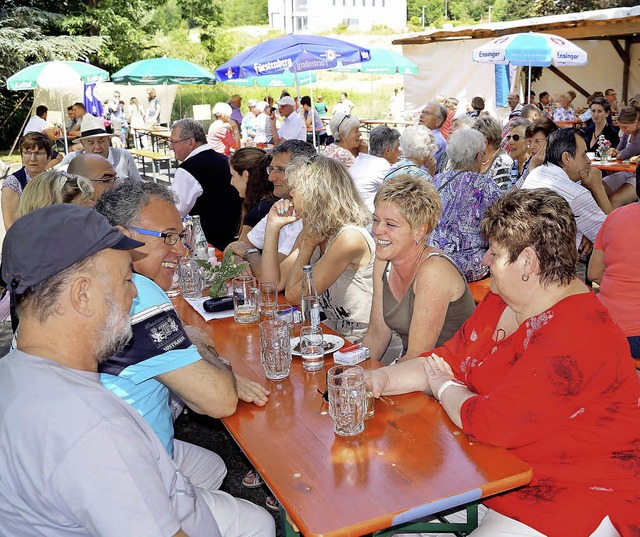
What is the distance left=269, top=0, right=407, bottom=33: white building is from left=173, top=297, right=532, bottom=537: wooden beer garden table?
60.9m

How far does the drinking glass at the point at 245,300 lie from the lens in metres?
3.06

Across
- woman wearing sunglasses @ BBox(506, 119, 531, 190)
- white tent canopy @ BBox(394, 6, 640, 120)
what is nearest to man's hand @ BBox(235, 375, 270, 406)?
woman wearing sunglasses @ BBox(506, 119, 531, 190)

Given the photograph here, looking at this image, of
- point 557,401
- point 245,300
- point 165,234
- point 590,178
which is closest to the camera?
point 557,401

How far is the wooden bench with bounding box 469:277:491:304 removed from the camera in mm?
3922

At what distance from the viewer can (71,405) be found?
130cm

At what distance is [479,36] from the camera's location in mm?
15742

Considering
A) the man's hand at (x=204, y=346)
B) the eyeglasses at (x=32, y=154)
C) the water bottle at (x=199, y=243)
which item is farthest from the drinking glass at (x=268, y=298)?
the eyeglasses at (x=32, y=154)

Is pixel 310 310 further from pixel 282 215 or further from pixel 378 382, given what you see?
pixel 282 215

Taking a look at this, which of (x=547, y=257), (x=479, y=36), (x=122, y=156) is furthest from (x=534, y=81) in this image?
(x=547, y=257)

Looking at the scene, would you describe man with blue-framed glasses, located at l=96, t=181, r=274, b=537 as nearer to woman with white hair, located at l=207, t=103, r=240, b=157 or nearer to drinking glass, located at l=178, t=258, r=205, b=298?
drinking glass, located at l=178, t=258, r=205, b=298

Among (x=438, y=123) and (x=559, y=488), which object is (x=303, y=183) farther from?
(x=438, y=123)

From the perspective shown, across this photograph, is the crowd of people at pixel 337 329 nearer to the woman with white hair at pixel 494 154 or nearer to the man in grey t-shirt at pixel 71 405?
the man in grey t-shirt at pixel 71 405

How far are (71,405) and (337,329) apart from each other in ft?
7.86

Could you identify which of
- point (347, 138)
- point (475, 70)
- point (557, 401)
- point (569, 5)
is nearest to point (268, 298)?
point (557, 401)
